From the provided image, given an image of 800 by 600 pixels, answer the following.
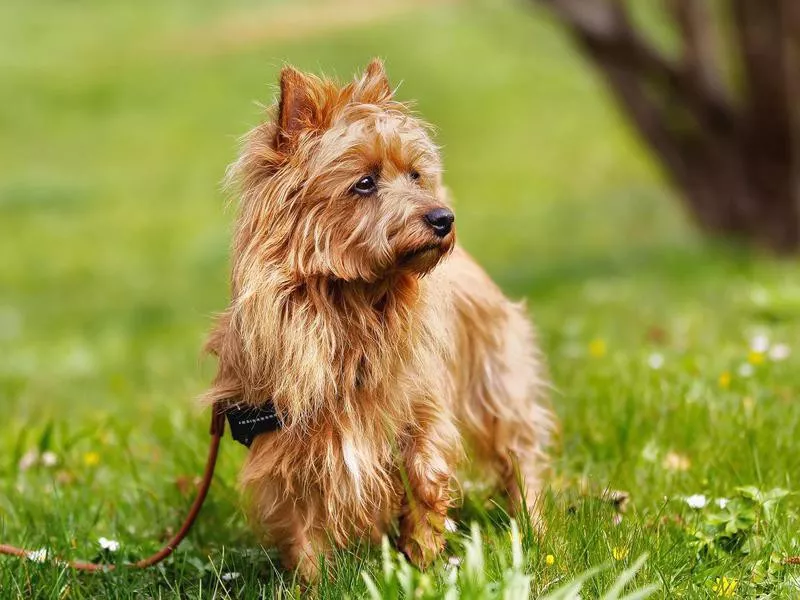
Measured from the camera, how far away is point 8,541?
12.5ft

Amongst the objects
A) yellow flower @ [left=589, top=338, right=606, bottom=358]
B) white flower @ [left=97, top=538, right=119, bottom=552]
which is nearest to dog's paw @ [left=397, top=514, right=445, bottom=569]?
white flower @ [left=97, top=538, right=119, bottom=552]

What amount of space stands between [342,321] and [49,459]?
2.19 meters

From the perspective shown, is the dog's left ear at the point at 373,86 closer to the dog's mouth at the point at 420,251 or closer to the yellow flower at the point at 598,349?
the dog's mouth at the point at 420,251

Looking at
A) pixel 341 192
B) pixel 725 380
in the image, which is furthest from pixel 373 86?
pixel 725 380

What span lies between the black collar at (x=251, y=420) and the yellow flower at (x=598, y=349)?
275 cm

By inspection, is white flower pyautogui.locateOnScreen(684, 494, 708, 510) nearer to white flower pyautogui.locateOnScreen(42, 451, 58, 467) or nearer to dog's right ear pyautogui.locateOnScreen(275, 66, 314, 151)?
dog's right ear pyautogui.locateOnScreen(275, 66, 314, 151)

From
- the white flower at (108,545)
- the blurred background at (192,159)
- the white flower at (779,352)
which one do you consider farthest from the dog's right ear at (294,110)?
the white flower at (779,352)

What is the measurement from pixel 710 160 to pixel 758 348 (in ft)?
17.5

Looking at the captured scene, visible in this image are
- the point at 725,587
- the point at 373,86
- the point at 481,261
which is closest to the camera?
→ the point at 725,587

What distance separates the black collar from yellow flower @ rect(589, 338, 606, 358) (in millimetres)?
2753

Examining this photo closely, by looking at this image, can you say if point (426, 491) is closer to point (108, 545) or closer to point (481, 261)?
point (108, 545)

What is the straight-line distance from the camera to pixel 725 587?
2906 mm

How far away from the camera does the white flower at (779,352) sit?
205 inches

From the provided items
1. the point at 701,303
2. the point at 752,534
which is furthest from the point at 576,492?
the point at 701,303
